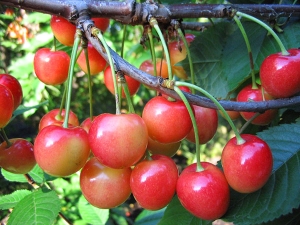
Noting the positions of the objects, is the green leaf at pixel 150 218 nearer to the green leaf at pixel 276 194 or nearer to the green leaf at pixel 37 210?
the green leaf at pixel 37 210

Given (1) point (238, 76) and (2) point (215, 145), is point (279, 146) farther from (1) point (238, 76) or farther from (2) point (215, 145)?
(2) point (215, 145)

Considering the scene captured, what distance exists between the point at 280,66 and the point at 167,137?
0.39m

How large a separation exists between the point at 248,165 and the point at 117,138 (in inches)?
11.7

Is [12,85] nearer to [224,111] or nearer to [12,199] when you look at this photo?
[12,199]

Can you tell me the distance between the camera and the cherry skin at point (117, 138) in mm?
823

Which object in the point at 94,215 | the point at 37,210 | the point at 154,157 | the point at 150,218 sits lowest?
the point at 150,218

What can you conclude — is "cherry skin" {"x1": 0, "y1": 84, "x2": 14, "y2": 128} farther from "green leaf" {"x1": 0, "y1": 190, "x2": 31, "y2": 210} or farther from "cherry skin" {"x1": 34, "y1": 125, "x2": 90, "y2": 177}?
"green leaf" {"x1": 0, "y1": 190, "x2": 31, "y2": 210}

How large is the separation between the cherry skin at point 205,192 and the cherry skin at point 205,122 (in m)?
0.16

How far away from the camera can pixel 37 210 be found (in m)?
1.15

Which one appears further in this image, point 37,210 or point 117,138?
point 37,210

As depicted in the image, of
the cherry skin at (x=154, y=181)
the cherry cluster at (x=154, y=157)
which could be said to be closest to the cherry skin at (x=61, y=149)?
the cherry cluster at (x=154, y=157)

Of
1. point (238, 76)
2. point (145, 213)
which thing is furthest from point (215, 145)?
point (238, 76)

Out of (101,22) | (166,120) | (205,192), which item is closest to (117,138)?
(166,120)

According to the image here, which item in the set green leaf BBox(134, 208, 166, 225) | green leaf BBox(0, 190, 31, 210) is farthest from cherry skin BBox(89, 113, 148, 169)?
green leaf BBox(134, 208, 166, 225)
